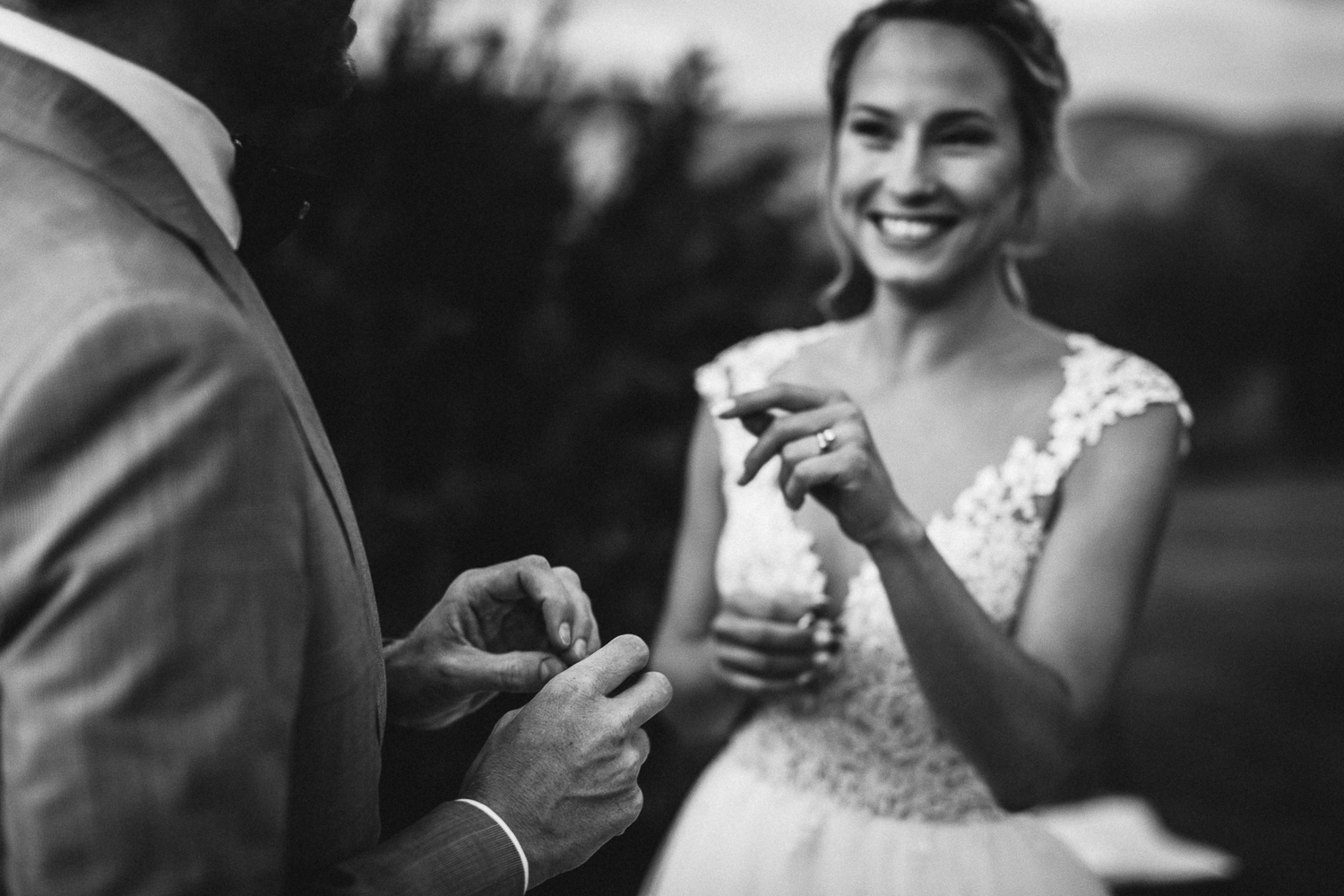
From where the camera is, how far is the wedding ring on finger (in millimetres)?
1629

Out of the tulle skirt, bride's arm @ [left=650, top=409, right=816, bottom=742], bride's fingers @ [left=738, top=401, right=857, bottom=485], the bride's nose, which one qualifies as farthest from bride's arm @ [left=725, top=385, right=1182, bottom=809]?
the bride's nose

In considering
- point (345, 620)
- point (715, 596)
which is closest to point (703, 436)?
point (715, 596)

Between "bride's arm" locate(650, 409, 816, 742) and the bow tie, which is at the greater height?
the bow tie

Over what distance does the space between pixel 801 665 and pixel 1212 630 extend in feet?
13.8

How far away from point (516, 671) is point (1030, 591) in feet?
3.25

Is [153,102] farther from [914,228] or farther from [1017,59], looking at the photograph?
[1017,59]

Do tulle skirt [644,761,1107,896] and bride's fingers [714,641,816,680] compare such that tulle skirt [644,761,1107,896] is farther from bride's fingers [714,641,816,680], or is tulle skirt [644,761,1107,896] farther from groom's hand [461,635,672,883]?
groom's hand [461,635,672,883]

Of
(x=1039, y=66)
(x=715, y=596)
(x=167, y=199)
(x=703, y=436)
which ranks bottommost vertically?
(x=715, y=596)

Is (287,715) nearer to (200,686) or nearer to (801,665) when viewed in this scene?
(200,686)

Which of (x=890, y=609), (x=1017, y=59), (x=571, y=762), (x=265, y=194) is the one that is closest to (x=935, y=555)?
(x=890, y=609)

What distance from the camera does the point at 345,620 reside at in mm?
969

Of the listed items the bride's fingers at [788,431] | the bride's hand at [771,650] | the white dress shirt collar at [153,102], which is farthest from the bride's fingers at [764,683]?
the white dress shirt collar at [153,102]

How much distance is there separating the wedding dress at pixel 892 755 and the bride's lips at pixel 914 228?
31 cm

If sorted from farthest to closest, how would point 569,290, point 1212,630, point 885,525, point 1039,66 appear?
point 1212,630
point 569,290
point 1039,66
point 885,525
